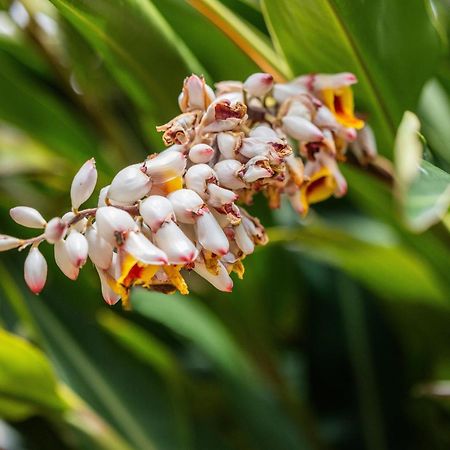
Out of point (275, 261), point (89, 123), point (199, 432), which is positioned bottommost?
point (199, 432)

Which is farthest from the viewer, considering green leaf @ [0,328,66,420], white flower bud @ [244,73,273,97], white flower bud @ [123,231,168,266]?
green leaf @ [0,328,66,420]

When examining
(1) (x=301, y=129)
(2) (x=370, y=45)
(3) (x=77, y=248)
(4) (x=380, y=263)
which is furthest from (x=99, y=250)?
(4) (x=380, y=263)

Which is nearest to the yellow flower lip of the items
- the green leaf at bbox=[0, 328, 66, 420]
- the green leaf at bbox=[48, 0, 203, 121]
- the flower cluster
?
the flower cluster

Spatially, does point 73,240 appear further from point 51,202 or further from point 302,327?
point 302,327

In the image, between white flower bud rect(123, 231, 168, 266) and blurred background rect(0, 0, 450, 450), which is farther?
blurred background rect(0, 0, 450, 450)

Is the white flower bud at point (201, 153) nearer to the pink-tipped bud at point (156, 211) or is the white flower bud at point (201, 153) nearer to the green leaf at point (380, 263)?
the pink-tipped bud at point (156, 211)

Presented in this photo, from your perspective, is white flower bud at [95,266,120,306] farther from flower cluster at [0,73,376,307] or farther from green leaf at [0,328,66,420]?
green leaf at [0,328,66,420]

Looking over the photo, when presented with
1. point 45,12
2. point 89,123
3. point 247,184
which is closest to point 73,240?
point 247,184
